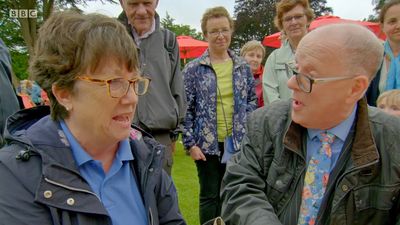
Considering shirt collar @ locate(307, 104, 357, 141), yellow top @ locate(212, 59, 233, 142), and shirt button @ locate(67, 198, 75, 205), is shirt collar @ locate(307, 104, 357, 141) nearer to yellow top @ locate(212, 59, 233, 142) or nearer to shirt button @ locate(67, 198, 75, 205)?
shirt button @ locate(67, 198, 75, 205)

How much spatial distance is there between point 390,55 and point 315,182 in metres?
2.09

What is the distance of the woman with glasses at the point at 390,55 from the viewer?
3553 millimetres

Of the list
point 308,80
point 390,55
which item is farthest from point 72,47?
point 390,55

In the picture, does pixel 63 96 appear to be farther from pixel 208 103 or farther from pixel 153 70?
pixel 208 103

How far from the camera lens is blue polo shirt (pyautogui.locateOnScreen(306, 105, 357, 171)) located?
2.03 metres

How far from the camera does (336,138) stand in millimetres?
2049

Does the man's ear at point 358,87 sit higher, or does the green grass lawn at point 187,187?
the man's ear at point 358,87

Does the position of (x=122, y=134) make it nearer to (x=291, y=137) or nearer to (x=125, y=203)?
(x=125, y=203)

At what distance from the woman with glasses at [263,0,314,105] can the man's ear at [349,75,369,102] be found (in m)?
1.85

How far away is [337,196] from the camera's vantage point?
1903 millimetres

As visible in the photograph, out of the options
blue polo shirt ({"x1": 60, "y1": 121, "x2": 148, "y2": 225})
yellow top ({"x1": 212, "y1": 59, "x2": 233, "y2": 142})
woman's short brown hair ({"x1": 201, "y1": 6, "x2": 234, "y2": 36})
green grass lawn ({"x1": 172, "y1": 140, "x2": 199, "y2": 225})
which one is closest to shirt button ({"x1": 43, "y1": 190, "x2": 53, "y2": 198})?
blue polo shirt ({"x1": 60, "y1": 121, "x2": 148, "y2": 225})

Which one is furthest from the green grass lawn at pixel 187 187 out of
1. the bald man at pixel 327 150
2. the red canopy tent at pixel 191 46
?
the red canopy tent at pixel 191 46

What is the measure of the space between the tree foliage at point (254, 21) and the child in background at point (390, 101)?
30366 millimetres

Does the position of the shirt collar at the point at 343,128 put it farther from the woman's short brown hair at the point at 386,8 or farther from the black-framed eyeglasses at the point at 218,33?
the black-framed eyeglasses at the point at 218,33
